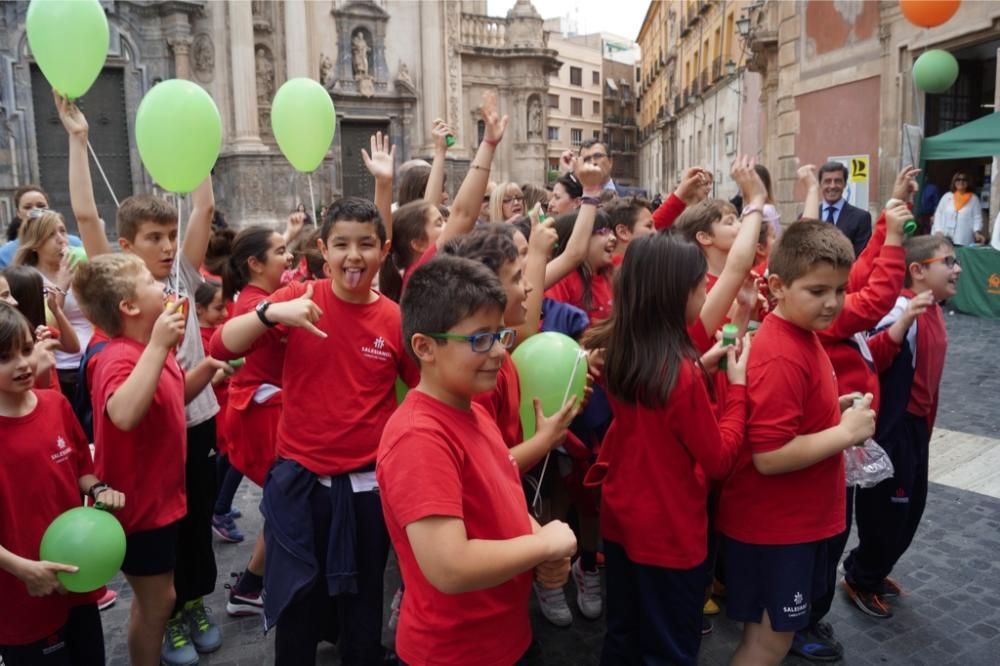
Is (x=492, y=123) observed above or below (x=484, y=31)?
below

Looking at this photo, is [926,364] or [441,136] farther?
[441,136]

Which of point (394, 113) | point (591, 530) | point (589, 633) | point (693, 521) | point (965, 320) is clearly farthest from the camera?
point (394, 113)

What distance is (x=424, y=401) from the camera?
185 centimetres

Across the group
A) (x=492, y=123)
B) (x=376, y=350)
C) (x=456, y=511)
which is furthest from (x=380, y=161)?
(x=456, y=511)

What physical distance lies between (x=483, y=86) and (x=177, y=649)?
84.0 ft

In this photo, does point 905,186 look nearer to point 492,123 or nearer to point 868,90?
point 492,123

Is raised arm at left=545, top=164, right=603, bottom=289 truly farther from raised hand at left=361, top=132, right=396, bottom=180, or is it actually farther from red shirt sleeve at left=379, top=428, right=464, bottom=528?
red shirt sleeve at left=379, top=428, right=464, bottom=528

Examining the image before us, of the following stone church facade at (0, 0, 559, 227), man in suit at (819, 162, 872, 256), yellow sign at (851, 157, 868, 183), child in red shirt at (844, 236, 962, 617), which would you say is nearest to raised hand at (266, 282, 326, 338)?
child in red shirt at (844, 236, 962, 617)

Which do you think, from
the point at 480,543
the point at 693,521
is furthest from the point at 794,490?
the point at 480,543

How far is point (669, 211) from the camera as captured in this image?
4305 millimetres

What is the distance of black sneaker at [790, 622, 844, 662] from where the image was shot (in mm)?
3178

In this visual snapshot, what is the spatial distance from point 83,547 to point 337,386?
3.04ft

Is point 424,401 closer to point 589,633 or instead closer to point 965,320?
point 589,633

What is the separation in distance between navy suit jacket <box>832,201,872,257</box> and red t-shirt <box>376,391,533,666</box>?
561 centimetres
